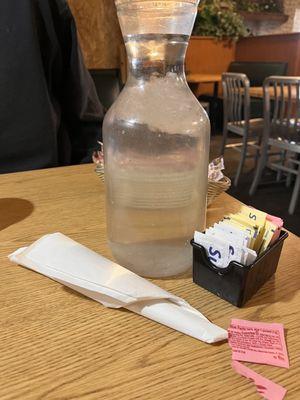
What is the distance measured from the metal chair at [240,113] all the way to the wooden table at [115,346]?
8.35ft

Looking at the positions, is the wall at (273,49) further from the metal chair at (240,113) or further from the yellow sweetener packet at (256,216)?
the yellow sweetener packet at (256,216)

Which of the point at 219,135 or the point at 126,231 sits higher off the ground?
the point at 126,231

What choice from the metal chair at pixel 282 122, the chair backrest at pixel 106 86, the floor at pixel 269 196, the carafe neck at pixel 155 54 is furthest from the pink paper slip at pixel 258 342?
the metal chair at pixel 282 122

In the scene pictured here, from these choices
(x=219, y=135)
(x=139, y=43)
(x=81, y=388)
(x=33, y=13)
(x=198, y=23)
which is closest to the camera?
(x=81, y=388)

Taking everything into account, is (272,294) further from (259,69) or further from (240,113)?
(259,69)

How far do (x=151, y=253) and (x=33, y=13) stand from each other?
879 millimetres

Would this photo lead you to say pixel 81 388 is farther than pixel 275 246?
No

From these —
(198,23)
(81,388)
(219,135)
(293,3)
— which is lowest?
(219,135)

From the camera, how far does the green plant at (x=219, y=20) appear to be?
4.99 m

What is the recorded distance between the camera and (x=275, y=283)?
47 centimetres

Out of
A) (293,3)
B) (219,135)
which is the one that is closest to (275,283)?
(219,135)

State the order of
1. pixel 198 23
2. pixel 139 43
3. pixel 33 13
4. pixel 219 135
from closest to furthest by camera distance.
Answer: pixel 139 43 → pixel 33 13 → pixel 219 135 → pixel 198 23

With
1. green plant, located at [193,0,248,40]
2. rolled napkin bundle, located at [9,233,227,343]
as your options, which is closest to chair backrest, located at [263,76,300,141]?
rolled napkin bundle, located at [9,233,227,343]

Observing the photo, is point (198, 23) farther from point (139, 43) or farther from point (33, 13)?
point (139, 43)
